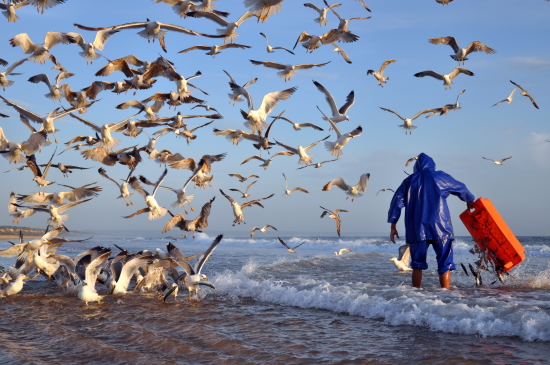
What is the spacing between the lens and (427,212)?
7531 millimetres

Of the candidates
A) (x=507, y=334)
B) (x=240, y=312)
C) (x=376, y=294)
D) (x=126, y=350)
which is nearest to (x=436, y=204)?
(x=376, y=294)

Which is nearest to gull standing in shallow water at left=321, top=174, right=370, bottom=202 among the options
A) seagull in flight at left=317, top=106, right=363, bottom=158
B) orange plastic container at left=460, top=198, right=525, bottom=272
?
seagull in flight at left=317, top=106, right=363, bottom=158

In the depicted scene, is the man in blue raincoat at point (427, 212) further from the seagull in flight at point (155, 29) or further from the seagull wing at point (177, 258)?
the seagull in flight at point (155, 29)

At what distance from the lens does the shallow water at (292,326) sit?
4.84 m

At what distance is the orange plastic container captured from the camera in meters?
8.08

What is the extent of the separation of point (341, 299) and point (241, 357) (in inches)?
105

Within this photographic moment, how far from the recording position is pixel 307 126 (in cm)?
1185

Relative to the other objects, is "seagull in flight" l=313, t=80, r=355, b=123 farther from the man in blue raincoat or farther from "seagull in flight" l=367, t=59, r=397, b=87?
the man in blue raincoat

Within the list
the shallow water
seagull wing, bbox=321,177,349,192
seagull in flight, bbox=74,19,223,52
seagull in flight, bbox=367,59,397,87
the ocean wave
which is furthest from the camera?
seagull in flight, bbox=367,59,397,87

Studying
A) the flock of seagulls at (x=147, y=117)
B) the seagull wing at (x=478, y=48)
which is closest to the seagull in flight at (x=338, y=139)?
the flock of seagulls at (x=147, y=117)

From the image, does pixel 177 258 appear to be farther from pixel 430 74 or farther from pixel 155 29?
pixel 430 74

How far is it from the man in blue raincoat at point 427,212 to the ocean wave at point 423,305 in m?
0.49

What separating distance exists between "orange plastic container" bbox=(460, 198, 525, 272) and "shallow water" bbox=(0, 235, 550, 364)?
19.0 inches

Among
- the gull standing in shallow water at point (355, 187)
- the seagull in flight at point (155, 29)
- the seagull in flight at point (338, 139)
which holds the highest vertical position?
the seagull in flight at point (155, 29)
